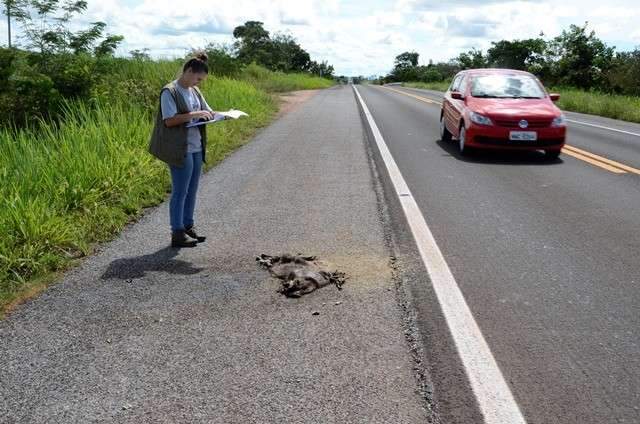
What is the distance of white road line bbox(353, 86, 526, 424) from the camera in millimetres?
2818

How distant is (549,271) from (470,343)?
1630 mm

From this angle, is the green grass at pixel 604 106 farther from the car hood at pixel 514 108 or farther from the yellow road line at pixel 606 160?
the car hood at pixel 514 108

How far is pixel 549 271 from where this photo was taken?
4785 millimetres

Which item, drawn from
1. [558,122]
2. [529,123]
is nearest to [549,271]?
[529,123]

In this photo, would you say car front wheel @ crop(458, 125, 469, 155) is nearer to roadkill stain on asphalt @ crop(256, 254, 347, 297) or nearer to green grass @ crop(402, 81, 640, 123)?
roadkill stain on asphalt @ crop(256, 254, 347, 297)

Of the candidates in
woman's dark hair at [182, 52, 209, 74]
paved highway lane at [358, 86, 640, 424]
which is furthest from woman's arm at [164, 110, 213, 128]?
paved highway lane at [358, 86, 640, 424]

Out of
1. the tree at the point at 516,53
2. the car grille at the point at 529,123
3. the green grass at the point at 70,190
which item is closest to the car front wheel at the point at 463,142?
Result: the car grille at the point at 529,123

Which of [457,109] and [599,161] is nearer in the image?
[599,161]

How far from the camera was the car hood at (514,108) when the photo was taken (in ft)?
34.8

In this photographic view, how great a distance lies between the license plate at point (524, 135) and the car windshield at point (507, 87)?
129 centimetres

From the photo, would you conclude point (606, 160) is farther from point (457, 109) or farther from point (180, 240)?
point (180, 240)

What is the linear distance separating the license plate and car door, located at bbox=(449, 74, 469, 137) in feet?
3.98

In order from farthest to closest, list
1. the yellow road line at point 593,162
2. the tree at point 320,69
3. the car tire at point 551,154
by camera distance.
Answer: the tree at point 320,69 → the car tire at point 551,154 → the yellow road line at point 593,162

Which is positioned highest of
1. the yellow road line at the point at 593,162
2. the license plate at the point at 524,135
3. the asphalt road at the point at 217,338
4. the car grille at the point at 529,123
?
the car grille at the point at 529,123
